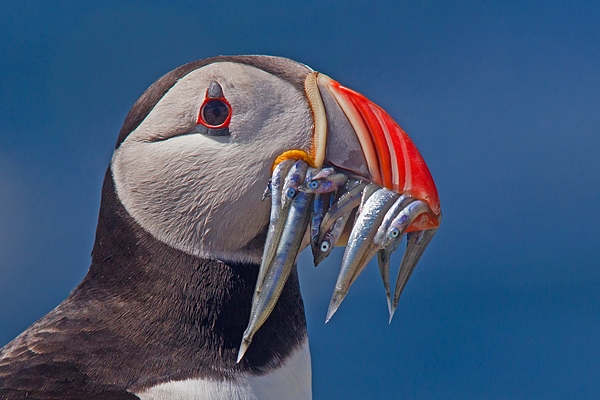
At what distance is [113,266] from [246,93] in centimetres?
76

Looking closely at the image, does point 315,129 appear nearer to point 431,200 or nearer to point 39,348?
point 431,200

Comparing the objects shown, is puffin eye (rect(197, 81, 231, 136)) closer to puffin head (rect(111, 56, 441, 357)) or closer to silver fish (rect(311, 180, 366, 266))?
puffin head (rect(111, 56, 441, 357))

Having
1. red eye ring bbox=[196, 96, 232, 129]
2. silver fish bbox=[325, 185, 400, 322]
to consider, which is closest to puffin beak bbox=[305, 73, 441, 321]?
silver fish bbox=[325, 185, 400, 322]

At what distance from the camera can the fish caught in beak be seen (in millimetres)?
3102

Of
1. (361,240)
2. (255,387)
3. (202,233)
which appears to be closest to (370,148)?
(361,240)

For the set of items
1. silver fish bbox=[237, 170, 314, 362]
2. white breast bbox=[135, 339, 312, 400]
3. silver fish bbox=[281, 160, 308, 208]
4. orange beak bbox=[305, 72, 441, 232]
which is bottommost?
white breast bbox=[135, 339, 312, 400]

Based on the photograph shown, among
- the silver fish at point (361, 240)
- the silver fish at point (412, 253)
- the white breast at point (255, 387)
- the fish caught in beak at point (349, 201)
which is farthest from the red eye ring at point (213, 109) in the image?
the white breast at point (255, 387)

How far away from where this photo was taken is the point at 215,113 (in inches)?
128

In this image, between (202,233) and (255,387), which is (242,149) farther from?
(255,387)

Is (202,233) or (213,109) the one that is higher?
(213,109)

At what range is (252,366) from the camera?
10.7ft

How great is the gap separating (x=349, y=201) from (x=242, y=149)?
39cm

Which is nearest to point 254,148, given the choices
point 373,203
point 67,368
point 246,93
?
point 246,93

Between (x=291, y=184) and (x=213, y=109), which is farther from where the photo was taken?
(x=213, y=109)
